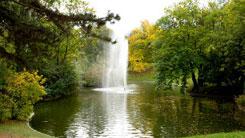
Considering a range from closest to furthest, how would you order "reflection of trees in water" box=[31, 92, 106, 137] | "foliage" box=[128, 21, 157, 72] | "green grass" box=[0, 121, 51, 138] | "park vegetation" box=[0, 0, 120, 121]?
"park vegetation" box=[0, 0, 120, 121]
"green grass" box=[0, 121, 51, 138]
"reflection of trees in water" box=[31, 92, 106, 137]
"foliage" box=[128, 21, 157, 72]

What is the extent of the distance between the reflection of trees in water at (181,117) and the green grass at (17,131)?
660 centimetres

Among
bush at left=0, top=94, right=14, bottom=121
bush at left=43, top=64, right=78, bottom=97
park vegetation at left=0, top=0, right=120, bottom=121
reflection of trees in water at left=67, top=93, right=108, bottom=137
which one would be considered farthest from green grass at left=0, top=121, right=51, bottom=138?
bush at left=43, top=64, right=78, bottom=97

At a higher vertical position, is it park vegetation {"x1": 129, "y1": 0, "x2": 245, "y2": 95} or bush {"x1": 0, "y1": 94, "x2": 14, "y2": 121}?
park vegetation {"x1": 129, "y1": 0, "x2": 245, "y2": 95}

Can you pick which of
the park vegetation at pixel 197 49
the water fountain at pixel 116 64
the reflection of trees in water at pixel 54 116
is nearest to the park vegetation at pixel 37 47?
the reflection of trees in water at pixel 54 116

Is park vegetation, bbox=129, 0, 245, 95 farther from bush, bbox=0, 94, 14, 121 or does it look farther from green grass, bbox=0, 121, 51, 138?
green grass, bbox=0, 121, 51, 138

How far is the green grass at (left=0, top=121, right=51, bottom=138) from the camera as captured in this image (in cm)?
1948

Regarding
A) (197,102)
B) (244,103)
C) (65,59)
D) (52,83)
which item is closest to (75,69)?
(65,59)

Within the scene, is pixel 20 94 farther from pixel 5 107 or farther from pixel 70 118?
pixel 70 118

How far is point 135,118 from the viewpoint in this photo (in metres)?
28.0

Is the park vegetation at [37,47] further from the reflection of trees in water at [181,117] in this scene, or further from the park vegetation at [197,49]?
the park vegetation at [197,49]

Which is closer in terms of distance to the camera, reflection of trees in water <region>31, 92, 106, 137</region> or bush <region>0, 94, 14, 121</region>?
reflection of trees in water <region>31, 92, 106, 137</region>

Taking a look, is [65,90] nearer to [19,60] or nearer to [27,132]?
[27,132]

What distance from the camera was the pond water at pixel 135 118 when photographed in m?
23.2

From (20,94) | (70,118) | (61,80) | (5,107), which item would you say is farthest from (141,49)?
(5,107)
